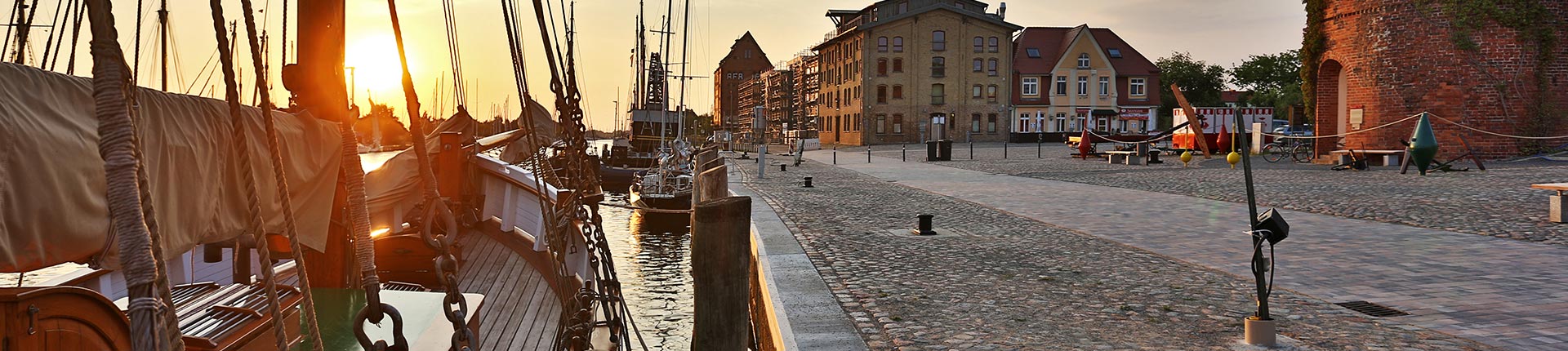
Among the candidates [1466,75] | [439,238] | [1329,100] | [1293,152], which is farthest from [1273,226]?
[1329,100]

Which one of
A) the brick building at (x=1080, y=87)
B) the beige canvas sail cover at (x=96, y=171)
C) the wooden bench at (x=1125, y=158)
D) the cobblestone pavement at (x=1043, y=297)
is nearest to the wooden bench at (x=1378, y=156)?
the wooden bench at (x=1125, y=158)

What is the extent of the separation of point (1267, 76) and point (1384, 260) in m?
89.7

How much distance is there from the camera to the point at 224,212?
3.88m

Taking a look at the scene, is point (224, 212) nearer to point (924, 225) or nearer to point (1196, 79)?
point (924, 225)

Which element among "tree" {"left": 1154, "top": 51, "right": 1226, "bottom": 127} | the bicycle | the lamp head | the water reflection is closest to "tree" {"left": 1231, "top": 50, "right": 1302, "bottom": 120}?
"tree" {"left": 1154, "top": 51, "right": 1226, "bottom": 127}

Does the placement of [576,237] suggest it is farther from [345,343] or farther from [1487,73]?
[1487,73]

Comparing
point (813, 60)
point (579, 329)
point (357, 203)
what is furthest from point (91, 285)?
point (813, 60)

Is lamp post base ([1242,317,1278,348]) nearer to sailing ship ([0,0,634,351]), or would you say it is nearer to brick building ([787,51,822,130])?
sailing ship ([0,0,634,351])

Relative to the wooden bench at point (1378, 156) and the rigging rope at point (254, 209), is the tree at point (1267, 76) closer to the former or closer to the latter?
the wooden bench at point (1378, 156)

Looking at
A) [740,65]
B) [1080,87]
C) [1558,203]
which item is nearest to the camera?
[1558,203]

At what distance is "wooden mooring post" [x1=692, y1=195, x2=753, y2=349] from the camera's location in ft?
16.3

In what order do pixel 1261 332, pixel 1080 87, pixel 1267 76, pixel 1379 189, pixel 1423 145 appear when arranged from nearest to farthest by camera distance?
pixel 1261 332 → pixel 1379 189 → pixel 1423 145 → pixel 1080 87 → pixel 1267 76

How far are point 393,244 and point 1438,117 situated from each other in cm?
2663

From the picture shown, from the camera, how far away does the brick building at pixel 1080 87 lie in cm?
7212
